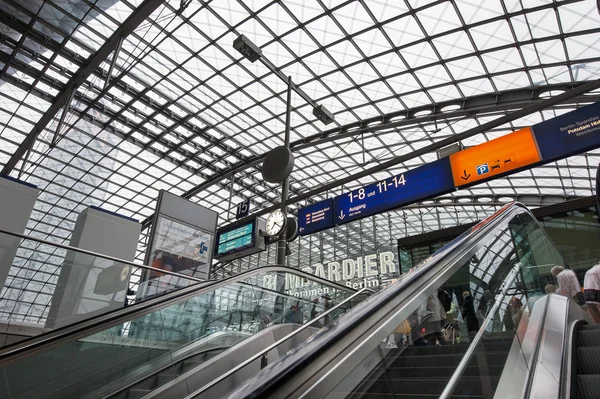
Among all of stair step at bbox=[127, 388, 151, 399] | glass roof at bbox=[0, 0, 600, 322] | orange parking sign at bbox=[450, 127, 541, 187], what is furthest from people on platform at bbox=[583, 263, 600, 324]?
glass roof at bbox=[0, 0, 600, 322]

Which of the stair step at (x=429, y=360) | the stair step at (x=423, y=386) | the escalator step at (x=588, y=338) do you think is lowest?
the stair step at (x=423, y=386)

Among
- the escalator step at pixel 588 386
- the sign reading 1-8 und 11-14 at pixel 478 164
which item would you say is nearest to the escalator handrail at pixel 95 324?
the escalator step at pixel 588 386

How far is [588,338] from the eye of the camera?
341cm

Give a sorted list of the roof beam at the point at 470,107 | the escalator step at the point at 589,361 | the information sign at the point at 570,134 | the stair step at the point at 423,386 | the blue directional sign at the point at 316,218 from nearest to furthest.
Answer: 1. the stair step at the point at 423,386
2. the escalator step at the point at 589,361
3. the information sign at the point at 570,134
4. the blue directional sign at the point at 316,218
5. the roof beam at the point at 470,107

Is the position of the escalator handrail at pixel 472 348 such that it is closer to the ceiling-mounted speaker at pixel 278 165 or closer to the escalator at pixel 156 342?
the escalator at pixel 156 342

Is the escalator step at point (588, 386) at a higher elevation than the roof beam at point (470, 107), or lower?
lower

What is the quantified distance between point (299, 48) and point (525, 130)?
11.5 m

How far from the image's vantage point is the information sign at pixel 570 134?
24.7ft

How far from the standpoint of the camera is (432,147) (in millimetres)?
9703

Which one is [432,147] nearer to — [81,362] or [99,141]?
[81,362]

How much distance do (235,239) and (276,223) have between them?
4382 mm

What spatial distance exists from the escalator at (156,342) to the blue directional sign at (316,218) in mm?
5067

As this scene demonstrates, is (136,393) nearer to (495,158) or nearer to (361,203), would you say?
(361,203)

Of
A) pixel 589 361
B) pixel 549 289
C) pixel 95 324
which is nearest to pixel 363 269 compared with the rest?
pixel 549 289
